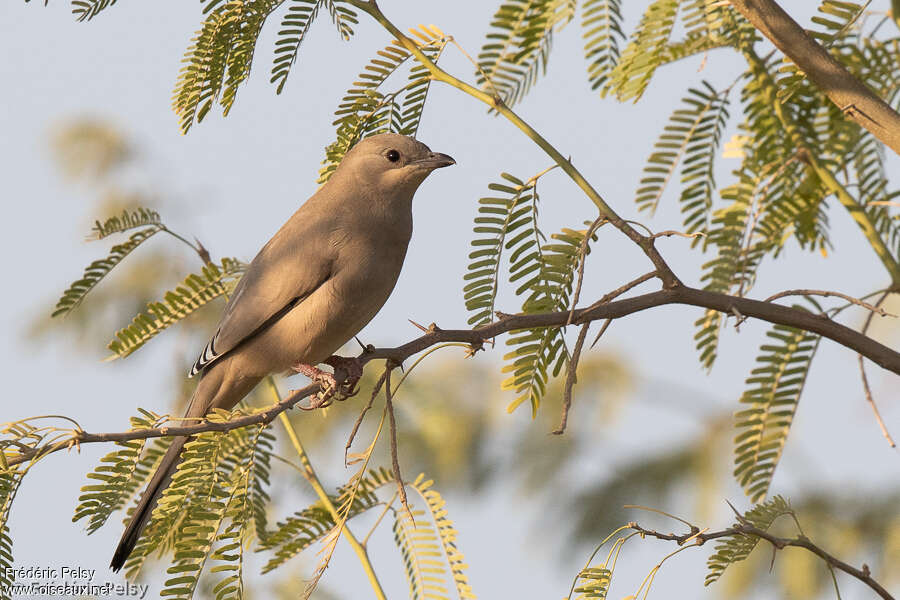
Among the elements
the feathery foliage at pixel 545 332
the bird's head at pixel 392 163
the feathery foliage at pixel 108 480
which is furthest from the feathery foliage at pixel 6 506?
the bird's head at pixel 392 163

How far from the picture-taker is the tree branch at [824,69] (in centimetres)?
308

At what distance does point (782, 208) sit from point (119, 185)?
398 centimetres

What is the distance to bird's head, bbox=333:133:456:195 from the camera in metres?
5.06

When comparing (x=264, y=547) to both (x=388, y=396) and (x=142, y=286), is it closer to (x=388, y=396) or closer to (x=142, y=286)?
(x=388, y=396)

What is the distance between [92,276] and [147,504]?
102cm

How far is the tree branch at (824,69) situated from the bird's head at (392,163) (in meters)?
2.18

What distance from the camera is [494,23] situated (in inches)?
152

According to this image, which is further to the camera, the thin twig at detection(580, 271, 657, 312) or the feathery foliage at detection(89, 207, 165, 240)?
the feathery foliage at detection(89, 207, 165, 240)

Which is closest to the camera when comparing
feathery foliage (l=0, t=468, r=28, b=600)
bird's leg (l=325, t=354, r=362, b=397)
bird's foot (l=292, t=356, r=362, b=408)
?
feathery foliage (l=0, t=468, r=28, b=600)

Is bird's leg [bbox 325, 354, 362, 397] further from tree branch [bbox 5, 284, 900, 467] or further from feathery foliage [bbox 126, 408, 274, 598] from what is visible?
tree branch [bbox 5, 284, 900, 467]

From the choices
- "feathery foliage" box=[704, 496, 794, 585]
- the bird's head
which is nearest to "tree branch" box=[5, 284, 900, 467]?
"feathery foliage" box=[704, 496, 794, 585]

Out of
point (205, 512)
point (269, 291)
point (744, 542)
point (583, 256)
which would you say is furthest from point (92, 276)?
point (744, 542)

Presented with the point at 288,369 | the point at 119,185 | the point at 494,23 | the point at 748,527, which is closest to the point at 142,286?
the point at 119,185

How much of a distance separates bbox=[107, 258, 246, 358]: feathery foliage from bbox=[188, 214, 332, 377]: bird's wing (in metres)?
0.31
